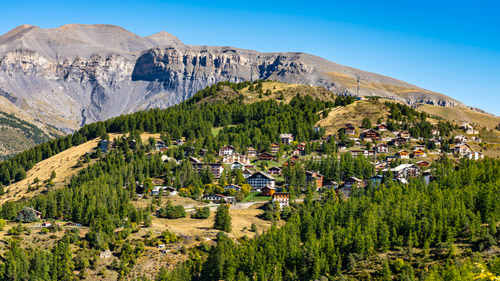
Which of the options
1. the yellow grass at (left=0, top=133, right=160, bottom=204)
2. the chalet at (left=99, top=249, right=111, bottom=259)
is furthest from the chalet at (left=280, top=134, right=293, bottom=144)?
the chalet at (left=99, top=249, right=111, bottom=259)

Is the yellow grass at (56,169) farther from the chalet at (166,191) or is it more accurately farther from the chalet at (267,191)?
the chalet at (267,191)

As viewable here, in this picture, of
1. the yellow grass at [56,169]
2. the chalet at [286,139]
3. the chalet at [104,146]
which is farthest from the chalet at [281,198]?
the chalet at [104,146]

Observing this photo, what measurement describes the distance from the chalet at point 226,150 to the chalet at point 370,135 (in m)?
45.7

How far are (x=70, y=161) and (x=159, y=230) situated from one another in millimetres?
74882

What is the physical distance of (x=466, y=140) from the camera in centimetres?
18275

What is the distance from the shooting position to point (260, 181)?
14712 cm

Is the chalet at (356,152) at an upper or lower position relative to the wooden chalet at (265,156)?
upper

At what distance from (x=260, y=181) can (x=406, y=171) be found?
38.7m

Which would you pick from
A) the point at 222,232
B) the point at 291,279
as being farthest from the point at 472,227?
the point at 222,232

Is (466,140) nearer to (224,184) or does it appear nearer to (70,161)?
(224,184)

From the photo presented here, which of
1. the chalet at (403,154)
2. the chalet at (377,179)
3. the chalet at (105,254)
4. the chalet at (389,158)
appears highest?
the chalet at (403,154)

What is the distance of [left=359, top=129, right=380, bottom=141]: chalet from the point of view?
185 meters

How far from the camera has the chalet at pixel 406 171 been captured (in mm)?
141625

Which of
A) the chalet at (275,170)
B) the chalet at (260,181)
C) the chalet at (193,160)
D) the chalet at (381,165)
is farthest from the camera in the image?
the chalet at (193,160)
